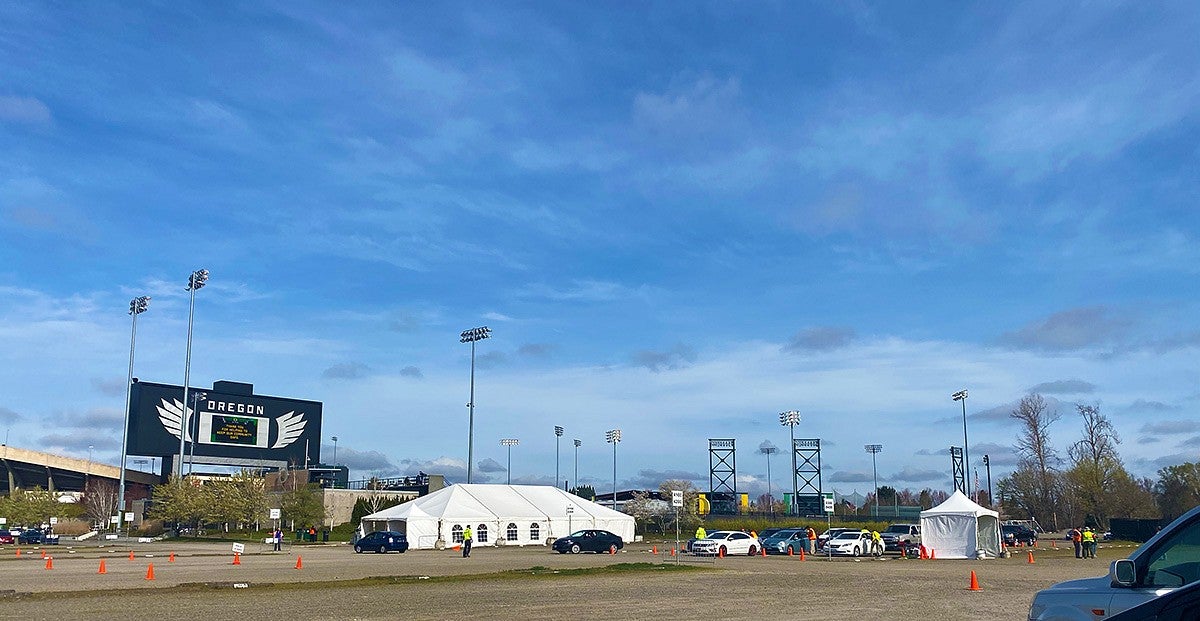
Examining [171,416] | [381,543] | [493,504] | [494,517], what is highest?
[171,416]

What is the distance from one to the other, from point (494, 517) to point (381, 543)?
11380mm

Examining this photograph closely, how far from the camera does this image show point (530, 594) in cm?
2391

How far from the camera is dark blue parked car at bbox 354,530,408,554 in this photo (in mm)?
55844

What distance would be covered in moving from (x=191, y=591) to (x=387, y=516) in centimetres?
3885

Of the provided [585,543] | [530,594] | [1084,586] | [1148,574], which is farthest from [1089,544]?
Result: [1148,574]

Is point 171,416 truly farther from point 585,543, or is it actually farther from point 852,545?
point 852,545

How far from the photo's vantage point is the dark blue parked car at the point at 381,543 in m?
55.8

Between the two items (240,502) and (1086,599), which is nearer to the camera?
(1086,599)

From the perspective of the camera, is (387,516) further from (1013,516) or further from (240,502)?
(1013,516)

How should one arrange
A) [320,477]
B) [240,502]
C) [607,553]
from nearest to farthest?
[607,553]
[240,502]
[320,477]

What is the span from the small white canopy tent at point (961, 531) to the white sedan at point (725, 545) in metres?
8.57

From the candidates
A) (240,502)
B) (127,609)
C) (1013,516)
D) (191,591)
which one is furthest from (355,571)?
(1013,516)

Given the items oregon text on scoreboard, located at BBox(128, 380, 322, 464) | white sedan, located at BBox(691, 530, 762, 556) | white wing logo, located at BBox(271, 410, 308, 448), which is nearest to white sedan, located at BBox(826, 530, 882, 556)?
white sedan, located at BBox(691, 530, 762, 556)

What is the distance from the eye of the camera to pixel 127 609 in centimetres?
1961
